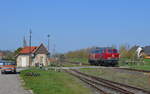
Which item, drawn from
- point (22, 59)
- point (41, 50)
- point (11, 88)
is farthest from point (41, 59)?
point (11, 88)

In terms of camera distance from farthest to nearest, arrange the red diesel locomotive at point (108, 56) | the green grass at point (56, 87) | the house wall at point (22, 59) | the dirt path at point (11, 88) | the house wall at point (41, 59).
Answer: the house wall at point (22, 59) → the house wall at point (41, 59) → the red diesel locomotive at point (108, 56) → the green grass at point (56, 87) → the dirt path at point (11, 88)

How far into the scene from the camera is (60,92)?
19.7m

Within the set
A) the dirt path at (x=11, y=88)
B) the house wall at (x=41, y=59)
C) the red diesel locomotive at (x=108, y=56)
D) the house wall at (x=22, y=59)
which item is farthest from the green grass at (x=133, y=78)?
the house wall at (x=22, y=59)

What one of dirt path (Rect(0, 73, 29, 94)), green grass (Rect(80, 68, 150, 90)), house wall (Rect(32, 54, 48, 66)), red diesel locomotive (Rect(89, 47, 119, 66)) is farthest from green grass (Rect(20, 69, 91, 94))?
house wall (Rect(32, 54, 48, 66))

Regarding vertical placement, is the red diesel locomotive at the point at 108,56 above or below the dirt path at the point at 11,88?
above

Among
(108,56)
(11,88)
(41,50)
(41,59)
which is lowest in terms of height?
(11,88)

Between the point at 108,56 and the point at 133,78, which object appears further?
the point at 108,56

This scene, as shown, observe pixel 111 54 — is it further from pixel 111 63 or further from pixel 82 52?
pixel 82 52

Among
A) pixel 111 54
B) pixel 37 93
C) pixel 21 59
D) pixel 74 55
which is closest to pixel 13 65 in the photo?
pixel 111 54

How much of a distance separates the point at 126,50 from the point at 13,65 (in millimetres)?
68144

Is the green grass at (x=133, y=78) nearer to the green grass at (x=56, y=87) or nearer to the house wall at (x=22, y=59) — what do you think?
the green grass at (x=56, y=87)

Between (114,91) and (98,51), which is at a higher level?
(98,51)

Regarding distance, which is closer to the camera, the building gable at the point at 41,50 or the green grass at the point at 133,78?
the green grass at the point at 133,78

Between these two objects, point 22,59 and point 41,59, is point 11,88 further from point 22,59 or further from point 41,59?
point 22,59
